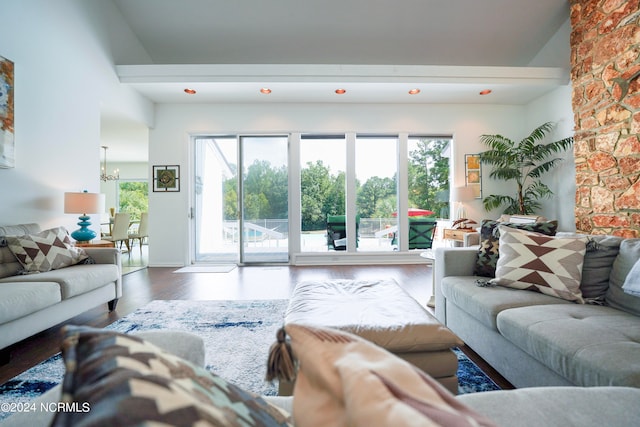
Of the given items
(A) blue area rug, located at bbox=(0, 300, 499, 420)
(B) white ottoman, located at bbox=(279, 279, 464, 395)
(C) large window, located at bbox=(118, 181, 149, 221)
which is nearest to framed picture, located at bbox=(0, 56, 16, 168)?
(A) blue area rug, located at bbox=(0, 300, 499, 420)

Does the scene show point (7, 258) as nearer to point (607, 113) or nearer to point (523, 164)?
point (607, 113)

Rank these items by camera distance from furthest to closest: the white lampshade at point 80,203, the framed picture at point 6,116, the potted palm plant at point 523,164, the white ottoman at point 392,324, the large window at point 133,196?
the large window at point 133,196, the potted palm plant at point 523,164, the white lampshade at point 80,203, the framed picture at point 6,116, the white ottoman at point 392,324

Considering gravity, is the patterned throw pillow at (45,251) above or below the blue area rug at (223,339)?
above

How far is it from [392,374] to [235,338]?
202 centimetres

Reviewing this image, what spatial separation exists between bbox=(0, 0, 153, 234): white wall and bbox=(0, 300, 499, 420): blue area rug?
5.21 ft

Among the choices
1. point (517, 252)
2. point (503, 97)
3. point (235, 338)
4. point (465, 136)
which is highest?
point (503, 97)

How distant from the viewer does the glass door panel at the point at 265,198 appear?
16.9ft

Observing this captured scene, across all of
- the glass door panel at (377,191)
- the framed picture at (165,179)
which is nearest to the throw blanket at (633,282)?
the glass door panel at (377,191)

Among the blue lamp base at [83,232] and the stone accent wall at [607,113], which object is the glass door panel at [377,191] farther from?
the blue lamp base at [83,232]

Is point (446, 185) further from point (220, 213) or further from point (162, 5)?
A: point (162, 5)

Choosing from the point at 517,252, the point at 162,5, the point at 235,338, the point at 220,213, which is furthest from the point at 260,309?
the point at 162,5

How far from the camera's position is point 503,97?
4.82 meters

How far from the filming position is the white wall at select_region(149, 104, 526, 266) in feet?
16.5

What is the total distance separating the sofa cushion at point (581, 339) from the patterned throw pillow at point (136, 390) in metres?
1.30
